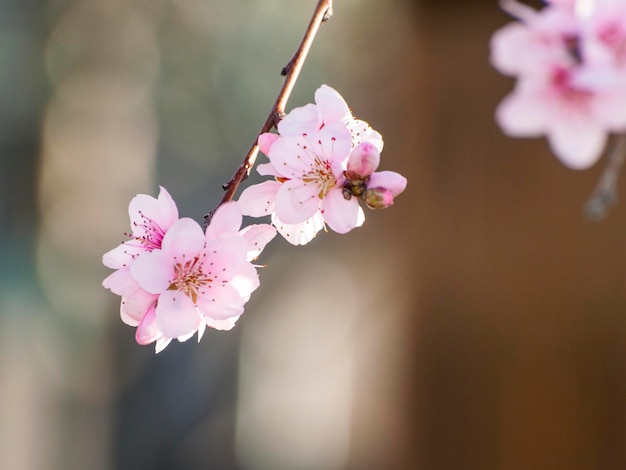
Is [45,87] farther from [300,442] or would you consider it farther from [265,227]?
[265,227]

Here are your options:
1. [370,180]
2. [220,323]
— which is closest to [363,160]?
[370,180]

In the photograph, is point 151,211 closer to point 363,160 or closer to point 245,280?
point 245,280

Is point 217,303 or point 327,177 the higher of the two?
point 327,177

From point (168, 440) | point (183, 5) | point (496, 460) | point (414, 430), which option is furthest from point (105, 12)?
point (496, 460)

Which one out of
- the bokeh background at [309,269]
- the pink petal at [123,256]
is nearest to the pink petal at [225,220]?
the pink petal at [123,256]

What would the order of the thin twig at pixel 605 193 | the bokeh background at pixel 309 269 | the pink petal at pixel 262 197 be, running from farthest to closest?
1. the bokeh background at pixel 309 269
2. the pink petal at pixel 262 197
3. the thin twig at pixel 605 193

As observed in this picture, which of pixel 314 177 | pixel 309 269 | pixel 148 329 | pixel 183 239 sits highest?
pixel 309 269

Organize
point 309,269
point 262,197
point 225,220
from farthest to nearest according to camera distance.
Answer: point 309,269, point 262,197, point 225,220

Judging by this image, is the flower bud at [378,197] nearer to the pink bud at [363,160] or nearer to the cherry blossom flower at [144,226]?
the pink bud at [363,160]
